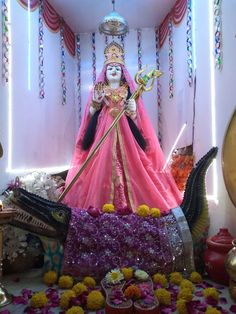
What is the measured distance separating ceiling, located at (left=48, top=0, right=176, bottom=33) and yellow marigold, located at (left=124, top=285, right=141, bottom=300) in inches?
117

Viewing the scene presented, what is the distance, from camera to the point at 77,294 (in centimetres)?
160

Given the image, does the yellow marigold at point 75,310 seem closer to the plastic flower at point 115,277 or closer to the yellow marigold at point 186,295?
the plastic flower at point 115,277

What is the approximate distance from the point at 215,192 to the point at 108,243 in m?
0.95

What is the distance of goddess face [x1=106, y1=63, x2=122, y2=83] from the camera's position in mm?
2996

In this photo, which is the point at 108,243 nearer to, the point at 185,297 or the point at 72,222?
the point at 72,222

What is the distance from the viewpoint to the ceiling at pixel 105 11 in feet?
11.4

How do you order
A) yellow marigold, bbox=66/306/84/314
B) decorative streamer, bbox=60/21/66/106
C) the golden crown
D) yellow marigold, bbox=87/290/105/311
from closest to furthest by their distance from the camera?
yellow marigold, bbox=66/306/84/314 < yellow marigold, bbox=87/290/105/311 < the golden crown < decorative streamer, bbox=60/21/66/106

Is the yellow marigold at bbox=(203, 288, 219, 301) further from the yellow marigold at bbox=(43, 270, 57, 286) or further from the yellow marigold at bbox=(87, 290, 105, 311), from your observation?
the yellow marigold at bbox=(43, 270, 57, 286)

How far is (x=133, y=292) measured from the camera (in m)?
1.47

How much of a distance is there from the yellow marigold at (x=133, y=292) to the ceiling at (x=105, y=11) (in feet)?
9.77

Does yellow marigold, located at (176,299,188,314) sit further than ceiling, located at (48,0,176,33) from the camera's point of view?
No

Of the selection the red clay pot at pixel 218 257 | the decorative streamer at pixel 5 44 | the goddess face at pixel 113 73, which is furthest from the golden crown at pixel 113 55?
the red clay pot at pixel 218 257

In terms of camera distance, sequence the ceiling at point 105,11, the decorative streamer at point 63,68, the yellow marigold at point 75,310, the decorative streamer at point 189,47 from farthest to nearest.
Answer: the decorative streamer at point 63,68
the ceiling at point 105,11
the decorative streamer at point 189,47
the yellow marigold at point 75,310

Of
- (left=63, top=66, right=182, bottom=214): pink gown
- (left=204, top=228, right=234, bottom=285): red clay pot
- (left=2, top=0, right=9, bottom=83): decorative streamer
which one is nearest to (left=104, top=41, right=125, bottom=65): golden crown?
(left=63, top=66, right=182, bottom=214): pink gown
